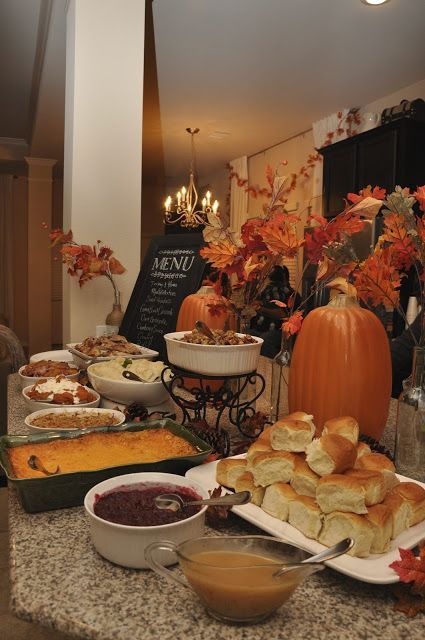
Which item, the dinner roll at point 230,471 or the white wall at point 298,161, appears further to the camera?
the white wall at point 298,161

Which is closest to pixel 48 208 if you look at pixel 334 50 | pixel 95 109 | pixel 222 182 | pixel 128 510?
pixel 222 182

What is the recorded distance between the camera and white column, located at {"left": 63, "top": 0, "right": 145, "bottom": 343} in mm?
2561

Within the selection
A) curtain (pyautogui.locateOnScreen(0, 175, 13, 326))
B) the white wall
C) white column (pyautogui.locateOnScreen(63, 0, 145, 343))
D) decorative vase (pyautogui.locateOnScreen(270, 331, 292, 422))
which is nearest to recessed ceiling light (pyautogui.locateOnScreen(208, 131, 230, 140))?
the white wall

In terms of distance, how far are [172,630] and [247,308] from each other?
2.97 ft

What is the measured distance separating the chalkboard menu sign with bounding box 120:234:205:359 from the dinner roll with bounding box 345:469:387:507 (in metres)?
1.25

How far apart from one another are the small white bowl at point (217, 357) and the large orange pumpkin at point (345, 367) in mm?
119

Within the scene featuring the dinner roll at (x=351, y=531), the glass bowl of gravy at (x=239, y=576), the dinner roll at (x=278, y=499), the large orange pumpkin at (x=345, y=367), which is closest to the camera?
the glass bowl of gravy at (x=239, y=576)

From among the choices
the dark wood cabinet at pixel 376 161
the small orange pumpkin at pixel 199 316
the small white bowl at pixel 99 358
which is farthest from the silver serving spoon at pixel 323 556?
the dark wood cabinet at pixel 376 161

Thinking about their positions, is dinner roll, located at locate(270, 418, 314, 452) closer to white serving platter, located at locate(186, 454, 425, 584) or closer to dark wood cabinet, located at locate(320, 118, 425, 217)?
white serving platter, located at locate(186, 454, 425, 584)

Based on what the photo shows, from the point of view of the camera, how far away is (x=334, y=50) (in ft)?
14.4

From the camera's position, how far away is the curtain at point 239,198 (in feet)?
26.7

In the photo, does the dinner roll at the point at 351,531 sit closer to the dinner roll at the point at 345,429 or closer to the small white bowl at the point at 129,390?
the dinner roll at the point at 345,429

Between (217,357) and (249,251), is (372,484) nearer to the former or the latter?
(217,357)

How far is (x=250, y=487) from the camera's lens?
36.4 inches
